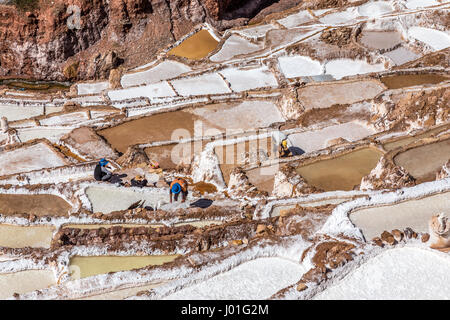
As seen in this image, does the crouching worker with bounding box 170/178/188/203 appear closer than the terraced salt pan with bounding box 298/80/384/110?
Yes

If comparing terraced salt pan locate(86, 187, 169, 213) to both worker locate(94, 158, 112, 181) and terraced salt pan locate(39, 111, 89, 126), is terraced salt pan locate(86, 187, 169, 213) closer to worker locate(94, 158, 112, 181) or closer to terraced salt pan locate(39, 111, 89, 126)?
worker locate(94, 158, 112, 181)

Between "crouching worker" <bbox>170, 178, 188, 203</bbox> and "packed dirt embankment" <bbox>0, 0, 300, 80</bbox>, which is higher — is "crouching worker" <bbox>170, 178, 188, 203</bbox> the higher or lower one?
the lower one

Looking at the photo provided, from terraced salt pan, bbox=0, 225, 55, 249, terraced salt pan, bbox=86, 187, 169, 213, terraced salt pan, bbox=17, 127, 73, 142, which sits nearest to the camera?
terraced salt pan, bbox=0, 225, 55, 249

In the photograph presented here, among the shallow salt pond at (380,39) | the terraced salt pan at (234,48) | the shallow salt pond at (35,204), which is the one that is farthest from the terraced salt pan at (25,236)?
the shallow salt pond at (380,39)

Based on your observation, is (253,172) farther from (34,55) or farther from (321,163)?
(34,55)

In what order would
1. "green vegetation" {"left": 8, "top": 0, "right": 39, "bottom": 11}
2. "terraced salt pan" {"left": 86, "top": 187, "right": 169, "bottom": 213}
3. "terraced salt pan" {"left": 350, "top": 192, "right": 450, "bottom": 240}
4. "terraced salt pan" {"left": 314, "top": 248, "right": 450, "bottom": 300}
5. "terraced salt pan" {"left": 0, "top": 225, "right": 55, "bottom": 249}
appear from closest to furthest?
"terraced salt pan" {"left": 314, "top": 248, "right": 450, "bottom": 300}
"terraced salt pan" {"left": 350, "top": 192, "right": 450, "bottom": 240}
"terraced salt pan" {"left": 0, "top": 225, "right": 55, "bottom": 249}
"terraced salt pan" {"left": 86, "top": 187, "right": 169, "bottom": 213}
"green vegetation" {"left": 8, "top": 0, "right": 39, "bottom": 11}

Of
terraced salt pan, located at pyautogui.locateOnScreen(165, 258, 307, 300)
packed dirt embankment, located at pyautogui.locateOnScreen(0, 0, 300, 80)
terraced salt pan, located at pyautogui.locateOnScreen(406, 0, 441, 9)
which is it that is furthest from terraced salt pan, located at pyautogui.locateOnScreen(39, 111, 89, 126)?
terraced salt pan, located at pyautogui.locateOnScreen(406, 0, 441, 9)
